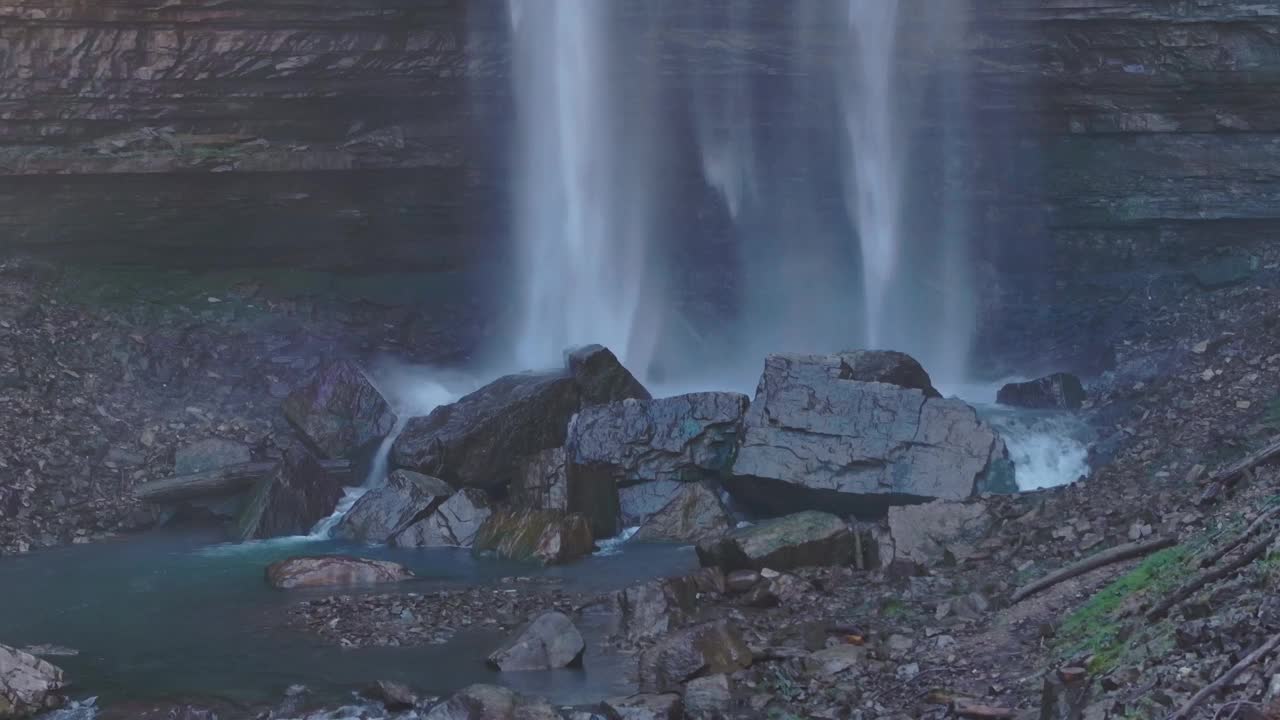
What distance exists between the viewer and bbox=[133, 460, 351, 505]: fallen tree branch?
18250 millimetres

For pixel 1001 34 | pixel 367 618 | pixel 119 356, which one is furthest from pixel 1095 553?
pixel 119 356

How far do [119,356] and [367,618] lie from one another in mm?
12516

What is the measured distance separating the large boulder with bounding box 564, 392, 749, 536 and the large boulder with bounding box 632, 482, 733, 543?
45 cm

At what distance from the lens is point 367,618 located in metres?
12.0

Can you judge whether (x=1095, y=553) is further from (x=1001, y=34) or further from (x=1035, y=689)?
(x=1001, y=34)

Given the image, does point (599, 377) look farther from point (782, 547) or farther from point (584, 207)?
point (782, 547)

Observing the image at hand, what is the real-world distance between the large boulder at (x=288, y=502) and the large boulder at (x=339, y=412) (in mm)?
2091

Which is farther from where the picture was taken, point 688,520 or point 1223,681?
point 688,520

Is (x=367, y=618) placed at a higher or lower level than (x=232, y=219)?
lower

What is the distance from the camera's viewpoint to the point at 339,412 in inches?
809

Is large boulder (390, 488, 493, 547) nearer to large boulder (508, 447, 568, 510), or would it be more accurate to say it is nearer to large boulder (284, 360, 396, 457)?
large boulder (508, 447, 568, 510)

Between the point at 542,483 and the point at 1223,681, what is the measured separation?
37.8 ft

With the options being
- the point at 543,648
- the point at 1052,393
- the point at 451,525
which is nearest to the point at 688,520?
the point at 451,525

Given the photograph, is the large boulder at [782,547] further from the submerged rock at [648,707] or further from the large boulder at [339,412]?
the large boulder at [339,412]
